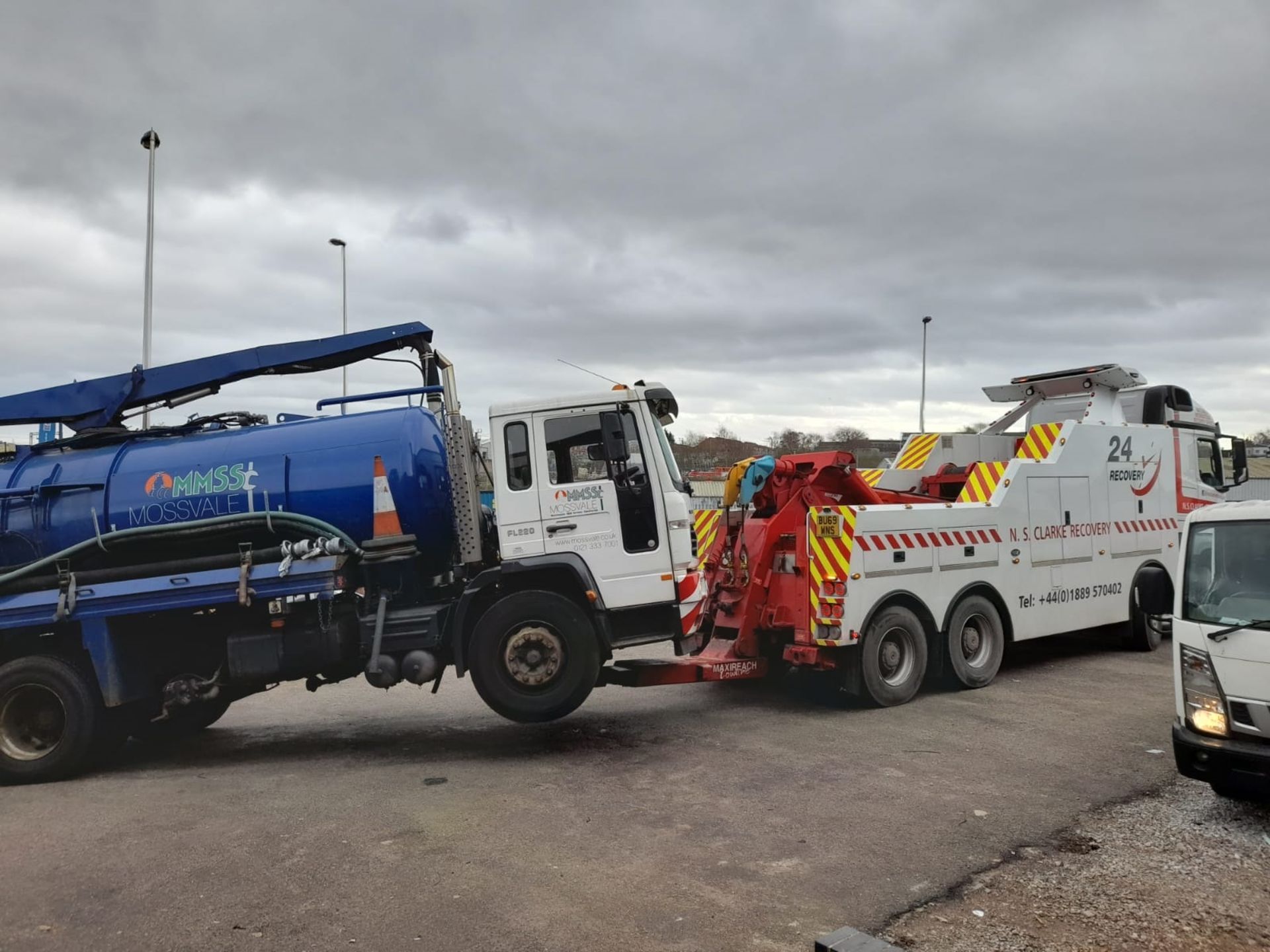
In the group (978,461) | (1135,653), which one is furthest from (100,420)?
(1135,653)

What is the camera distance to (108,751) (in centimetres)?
764

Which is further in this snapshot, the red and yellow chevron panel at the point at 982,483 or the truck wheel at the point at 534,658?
the red and yellow chevron panel at the point at 982,483

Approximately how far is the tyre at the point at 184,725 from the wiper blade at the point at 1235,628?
7.44m

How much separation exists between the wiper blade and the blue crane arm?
6.06 metres

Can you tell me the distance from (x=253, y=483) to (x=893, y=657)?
575 cm

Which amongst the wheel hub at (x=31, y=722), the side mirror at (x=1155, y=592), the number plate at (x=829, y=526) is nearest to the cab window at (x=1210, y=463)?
the number plate at (x=829, y=526)

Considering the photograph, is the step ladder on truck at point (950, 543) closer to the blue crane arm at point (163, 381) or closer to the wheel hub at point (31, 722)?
the blue crane arm at point (163, 381)

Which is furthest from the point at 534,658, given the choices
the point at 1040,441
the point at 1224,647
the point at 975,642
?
the point at 1040,441

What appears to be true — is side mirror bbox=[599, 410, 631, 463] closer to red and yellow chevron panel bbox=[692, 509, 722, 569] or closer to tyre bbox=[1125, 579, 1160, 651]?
red and yellow chevron panel bbox=[692, 509, 722, 569]

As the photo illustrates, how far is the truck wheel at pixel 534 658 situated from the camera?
6867 mm

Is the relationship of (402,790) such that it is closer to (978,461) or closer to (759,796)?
(759,796)

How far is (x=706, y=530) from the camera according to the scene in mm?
9156

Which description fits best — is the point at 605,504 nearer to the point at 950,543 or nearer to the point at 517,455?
the point at 517,455

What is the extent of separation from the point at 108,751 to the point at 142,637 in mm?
1226
